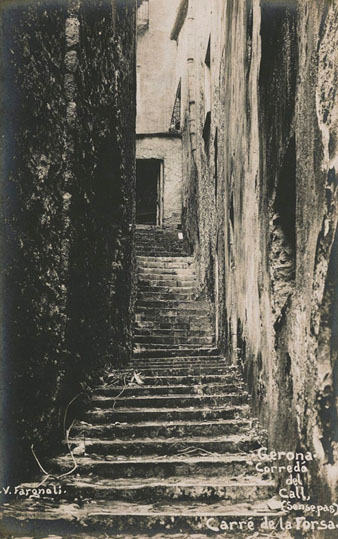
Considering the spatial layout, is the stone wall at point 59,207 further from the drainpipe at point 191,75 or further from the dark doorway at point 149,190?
the dark doorway at point 149,190

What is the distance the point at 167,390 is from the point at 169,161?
1059cm

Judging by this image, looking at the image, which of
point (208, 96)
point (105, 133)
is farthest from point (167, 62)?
point (105, 133)

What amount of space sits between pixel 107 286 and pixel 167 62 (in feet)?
44.1

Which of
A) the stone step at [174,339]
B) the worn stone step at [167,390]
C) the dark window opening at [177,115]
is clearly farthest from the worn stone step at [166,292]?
the dark window opening at [177,115]

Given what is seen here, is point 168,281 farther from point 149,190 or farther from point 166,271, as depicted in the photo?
point 149,190

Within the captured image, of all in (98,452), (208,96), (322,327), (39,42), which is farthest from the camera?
(208,96)

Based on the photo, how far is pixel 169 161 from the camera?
15.4 metres

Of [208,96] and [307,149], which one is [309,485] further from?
[208,96]

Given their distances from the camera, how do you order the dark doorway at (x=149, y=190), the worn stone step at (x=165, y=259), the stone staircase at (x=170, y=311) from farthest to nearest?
the dark doorway at (x=149, y=190) → the worn stone step at (x=165, y=259) → the stone staircase at (x=170, y=311)

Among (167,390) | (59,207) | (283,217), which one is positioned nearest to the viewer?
(283,217)

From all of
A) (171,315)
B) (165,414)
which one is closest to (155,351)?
(171,315)

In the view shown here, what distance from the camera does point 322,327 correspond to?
2.46m

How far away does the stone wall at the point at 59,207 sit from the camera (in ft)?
11.5

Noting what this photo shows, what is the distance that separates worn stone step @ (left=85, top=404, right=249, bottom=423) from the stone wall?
0.91 feet
